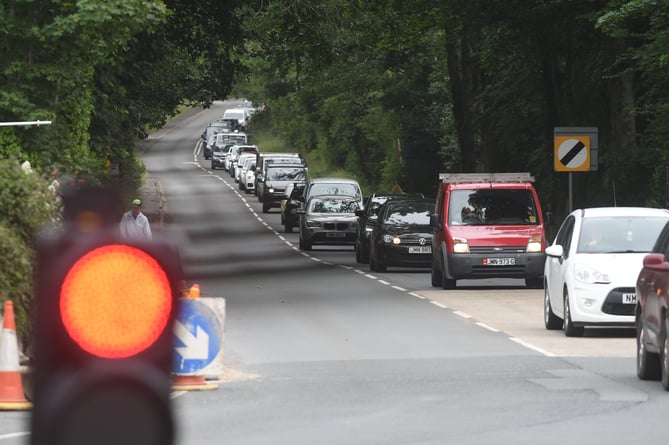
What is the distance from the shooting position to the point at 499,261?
29.0 m

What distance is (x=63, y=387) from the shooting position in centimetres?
220

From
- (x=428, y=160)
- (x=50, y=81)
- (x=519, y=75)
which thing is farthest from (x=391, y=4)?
(x=428, y=160)

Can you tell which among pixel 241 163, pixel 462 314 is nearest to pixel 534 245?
pixel 462 314

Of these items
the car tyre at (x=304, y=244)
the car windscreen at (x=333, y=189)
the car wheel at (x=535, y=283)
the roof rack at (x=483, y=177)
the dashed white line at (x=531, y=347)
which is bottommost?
the car tyre at (x=304, y=244)

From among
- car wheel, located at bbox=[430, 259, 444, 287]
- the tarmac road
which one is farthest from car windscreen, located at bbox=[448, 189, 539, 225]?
the tarmac road

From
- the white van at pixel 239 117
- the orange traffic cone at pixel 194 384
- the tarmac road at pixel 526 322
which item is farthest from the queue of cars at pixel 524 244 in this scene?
the white van at pixel 239 117

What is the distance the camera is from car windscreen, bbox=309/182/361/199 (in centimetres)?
5047

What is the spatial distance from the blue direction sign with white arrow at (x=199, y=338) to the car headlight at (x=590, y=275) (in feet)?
21.5

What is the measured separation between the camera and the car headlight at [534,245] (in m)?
29.2

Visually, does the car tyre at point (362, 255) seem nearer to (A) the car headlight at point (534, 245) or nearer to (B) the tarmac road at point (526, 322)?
(B) the tarmac road at point (526, 322)

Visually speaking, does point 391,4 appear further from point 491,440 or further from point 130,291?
point 130,291

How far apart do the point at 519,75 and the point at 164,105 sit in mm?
21957

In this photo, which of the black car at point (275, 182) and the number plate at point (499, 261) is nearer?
→ the number plate at point (499, 261)

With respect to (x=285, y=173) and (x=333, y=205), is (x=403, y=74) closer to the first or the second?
(x=285, y=173)
